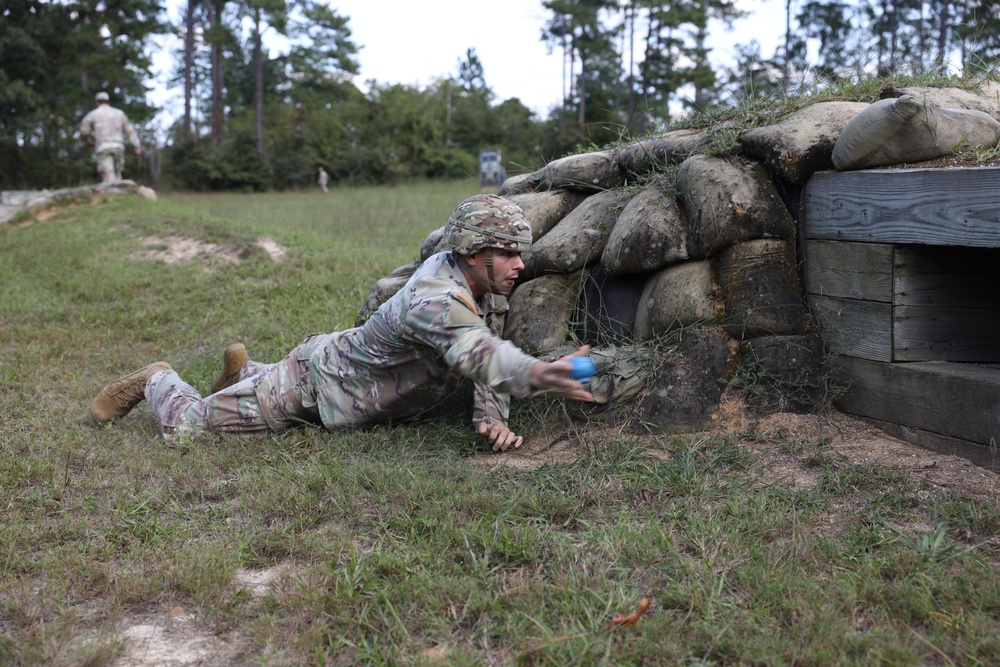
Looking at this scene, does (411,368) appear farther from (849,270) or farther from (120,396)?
(849,270)

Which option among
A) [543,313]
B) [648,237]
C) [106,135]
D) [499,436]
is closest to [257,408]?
[499,436]

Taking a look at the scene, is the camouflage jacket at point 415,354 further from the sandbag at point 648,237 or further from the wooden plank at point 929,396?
the wooden plank at point 929,396

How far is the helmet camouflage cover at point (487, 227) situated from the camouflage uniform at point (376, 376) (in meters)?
0.17

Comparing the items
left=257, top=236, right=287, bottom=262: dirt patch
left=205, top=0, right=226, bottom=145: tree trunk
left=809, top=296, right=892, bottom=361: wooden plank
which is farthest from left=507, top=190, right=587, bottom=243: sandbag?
left=205, top=0, right=226, bottom=145: tree trunk

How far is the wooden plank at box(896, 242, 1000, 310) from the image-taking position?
3570mm

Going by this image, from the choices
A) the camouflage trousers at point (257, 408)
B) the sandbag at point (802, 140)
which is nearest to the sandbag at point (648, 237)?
the sandbag at point (802, 140)

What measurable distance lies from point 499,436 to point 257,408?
1.32 meters

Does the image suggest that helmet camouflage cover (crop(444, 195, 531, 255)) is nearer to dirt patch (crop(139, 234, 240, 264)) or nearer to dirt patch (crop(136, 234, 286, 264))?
dirt patch (crop(136, 234, 286, 264))

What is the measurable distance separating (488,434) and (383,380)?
610 mm

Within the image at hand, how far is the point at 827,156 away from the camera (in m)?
3.91

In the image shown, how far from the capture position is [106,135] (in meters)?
16.3

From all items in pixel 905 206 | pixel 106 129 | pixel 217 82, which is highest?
pixel 217 82

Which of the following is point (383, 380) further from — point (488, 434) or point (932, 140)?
point (932, 140)

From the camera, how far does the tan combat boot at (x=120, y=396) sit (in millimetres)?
4754
